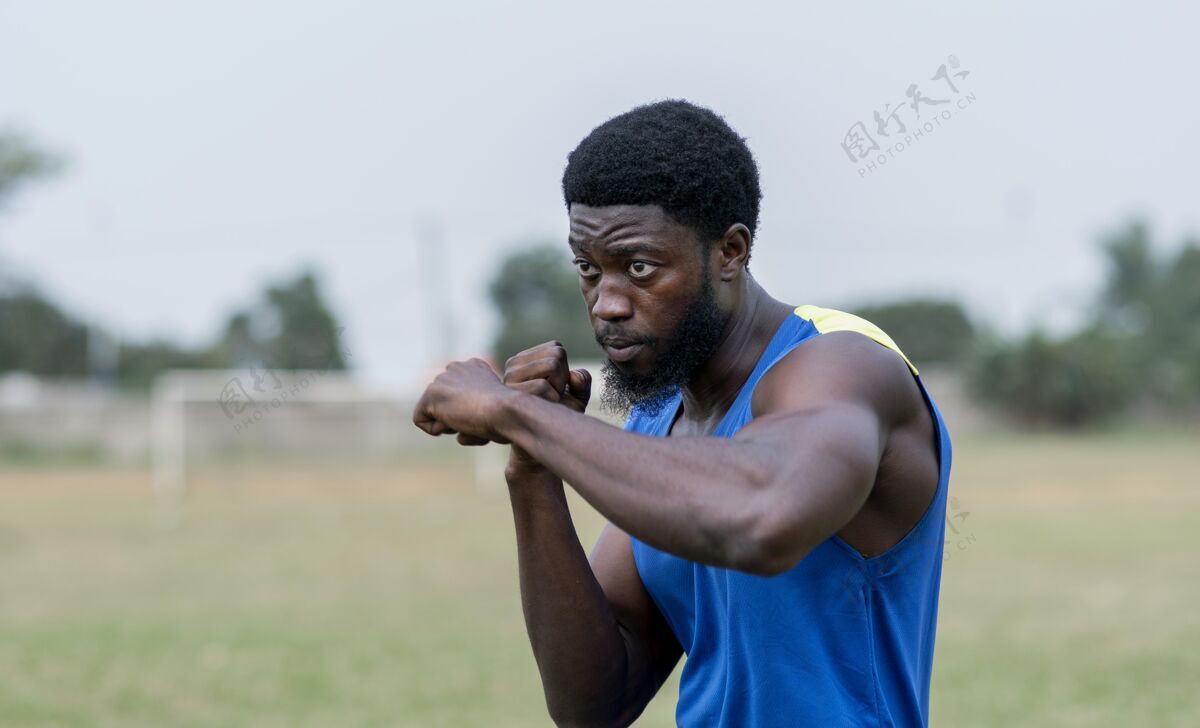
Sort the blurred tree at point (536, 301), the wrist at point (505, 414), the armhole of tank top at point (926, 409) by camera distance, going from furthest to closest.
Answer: the blurred tree at point (536, 301)
the armhole of tank top at point (926, 409)
the wrist at point (505, 414)

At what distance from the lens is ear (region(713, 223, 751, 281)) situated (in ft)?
7.93

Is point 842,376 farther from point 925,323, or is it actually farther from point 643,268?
point 925,323

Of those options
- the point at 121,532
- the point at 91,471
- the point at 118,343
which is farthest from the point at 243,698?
the point at 118,343

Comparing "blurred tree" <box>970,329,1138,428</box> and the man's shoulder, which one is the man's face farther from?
"blurred tree" <box>970,329,1138,428</box>

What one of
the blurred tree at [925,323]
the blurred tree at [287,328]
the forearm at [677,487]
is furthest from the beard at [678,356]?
the blurred tree at [925,323]

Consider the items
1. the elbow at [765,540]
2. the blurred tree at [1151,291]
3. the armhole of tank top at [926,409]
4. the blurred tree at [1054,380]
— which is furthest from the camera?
the blurred tree at [1151,291]

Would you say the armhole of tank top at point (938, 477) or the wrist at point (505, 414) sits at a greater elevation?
the wrist at point (505, 414)

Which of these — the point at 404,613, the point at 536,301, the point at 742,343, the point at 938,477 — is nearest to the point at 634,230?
the point at 742,343

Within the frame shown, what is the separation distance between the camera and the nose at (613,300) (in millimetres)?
2324

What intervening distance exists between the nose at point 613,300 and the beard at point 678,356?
71mm

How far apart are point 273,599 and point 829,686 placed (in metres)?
11.3

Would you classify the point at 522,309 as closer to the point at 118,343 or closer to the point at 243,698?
the point at 118,343

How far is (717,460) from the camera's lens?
6.19 feet

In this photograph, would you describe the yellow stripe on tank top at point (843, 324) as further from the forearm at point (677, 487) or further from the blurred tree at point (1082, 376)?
the blurred tree at point (1082, 376)
